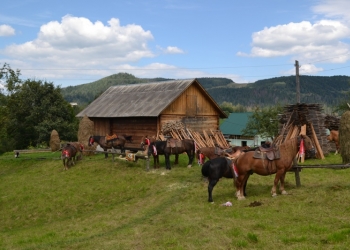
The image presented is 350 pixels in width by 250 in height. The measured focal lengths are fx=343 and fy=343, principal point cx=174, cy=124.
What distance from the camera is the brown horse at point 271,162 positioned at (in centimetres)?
1210

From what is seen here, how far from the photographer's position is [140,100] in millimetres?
30125

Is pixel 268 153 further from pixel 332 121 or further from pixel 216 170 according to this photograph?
pixel 332 121

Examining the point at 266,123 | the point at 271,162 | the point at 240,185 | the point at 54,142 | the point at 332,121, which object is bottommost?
the point at 240,185

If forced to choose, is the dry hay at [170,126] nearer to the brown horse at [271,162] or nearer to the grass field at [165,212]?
the grass field at [165,212]

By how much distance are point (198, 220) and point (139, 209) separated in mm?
4070

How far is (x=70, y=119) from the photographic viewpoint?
4331 cm

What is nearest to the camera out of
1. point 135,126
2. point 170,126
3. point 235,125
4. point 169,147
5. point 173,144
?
point 169,147

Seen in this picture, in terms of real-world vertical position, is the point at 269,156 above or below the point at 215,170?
above

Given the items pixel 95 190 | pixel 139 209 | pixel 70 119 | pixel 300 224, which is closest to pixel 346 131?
pixel 300 224

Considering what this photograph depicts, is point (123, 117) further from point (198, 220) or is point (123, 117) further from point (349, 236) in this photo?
point (349, 236)

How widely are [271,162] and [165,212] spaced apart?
4.20 m

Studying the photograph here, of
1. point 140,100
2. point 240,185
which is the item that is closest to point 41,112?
point 140,100

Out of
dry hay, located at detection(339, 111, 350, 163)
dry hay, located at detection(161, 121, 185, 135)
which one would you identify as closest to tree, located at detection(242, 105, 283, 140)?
dry hay, located at detection(161, 121, 185, 135)

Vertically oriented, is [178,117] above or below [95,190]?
above
